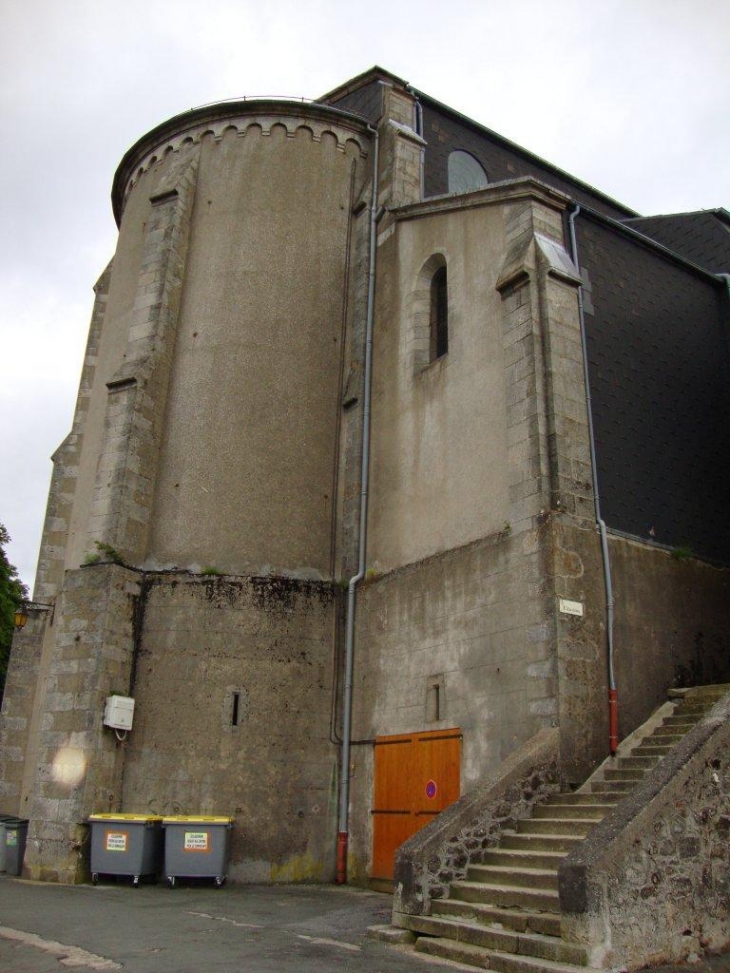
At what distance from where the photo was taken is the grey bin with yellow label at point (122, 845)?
11742 mm

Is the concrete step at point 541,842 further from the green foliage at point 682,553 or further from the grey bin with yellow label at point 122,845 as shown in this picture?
the grey bin with yellow label at point 122,845

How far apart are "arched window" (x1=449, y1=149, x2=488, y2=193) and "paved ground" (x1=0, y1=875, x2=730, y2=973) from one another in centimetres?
1385

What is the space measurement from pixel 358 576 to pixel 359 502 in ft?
4.48

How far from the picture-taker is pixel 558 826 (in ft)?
29.4

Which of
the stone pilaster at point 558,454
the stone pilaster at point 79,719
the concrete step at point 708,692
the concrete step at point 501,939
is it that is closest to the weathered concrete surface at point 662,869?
the concrete step at point 501,939

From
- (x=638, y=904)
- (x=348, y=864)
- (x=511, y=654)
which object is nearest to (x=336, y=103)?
(x=511, y=654)

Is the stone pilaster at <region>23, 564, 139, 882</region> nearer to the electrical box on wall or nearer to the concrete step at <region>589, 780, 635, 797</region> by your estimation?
the electrical box on wall

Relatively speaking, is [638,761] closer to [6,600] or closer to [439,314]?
[439,314]

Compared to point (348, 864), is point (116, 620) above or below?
above

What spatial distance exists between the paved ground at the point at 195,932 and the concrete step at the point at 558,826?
1.64 metres

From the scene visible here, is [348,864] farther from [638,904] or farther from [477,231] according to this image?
[477,231]

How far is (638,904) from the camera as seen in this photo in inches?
277

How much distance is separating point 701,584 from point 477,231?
21.0 feet

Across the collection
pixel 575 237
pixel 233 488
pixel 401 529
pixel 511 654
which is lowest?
pixel 511 654
